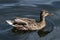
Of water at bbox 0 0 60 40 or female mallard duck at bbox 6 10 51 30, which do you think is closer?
water at bbox 0 0 60 40

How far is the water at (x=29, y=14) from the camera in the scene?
31.1 ft

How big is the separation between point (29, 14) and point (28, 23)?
1027mm

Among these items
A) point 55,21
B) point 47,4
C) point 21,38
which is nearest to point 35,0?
point 47,4

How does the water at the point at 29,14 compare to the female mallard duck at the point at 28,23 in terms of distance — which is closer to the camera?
the water at the point at 29,14

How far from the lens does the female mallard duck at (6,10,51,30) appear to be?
9727mm

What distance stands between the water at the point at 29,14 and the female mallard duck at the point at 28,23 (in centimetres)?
22

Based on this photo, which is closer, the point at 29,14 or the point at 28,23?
the point at 28,23

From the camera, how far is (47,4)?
12297 mm

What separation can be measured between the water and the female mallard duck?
0.22 meters

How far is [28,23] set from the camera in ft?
33.1

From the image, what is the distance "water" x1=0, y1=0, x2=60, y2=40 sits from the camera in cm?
948

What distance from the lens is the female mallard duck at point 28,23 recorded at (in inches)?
383

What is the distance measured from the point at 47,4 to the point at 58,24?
1.89 m

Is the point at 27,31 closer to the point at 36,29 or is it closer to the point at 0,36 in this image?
the point at 36,29
